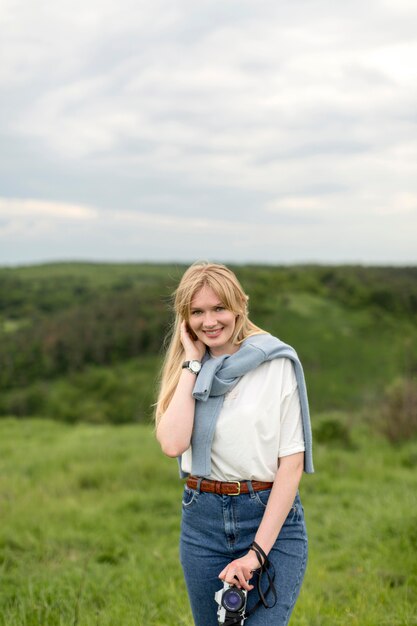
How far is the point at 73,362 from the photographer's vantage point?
7156 cm

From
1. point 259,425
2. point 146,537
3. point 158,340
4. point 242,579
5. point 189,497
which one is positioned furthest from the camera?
point 158,340

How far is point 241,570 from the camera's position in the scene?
2215mm

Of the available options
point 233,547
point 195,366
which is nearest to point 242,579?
point 233,547

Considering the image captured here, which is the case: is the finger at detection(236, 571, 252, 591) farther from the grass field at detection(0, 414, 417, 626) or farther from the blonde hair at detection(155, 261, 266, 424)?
the grass field at detection(0, 414, 417, 626)

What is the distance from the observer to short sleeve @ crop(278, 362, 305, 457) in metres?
2.35

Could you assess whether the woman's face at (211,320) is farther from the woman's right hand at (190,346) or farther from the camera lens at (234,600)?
the camera lens at (234,600)

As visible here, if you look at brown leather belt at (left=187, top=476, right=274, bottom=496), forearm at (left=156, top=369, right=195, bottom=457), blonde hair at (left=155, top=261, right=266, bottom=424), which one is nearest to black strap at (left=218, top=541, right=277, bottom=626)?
brown leather belt at (left=187, top=476, right=274, bottom=496)

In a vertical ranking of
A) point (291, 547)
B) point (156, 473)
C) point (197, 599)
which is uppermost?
point (291, 547)

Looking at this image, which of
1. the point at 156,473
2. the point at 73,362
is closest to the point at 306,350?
the point at 73,362

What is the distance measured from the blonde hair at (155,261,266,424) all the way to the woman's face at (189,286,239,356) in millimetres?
22

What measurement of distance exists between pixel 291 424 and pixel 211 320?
53cm

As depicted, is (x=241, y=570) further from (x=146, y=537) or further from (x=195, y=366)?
(x=146, y=537)

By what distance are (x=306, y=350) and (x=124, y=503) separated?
61692 mm

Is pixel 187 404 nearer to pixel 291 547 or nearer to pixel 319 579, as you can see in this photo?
pixel 291 547
